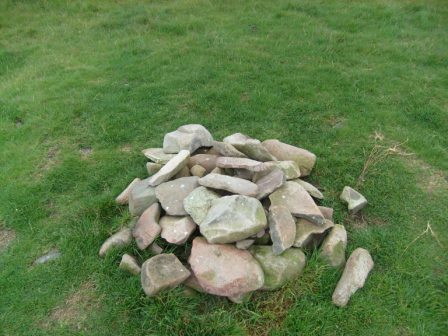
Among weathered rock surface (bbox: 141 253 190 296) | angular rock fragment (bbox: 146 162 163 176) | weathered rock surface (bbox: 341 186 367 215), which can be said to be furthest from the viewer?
angular rock fragment (bbox: 146 162 163 176)

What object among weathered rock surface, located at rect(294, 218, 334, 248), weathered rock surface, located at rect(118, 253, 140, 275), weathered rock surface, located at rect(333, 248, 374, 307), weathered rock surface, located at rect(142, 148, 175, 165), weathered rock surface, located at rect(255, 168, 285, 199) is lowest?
weathered rock surface, located at rect(333, 248, 374, 307)

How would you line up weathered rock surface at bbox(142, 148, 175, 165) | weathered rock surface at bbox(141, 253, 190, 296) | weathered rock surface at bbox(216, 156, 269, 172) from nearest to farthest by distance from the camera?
1. weathered rock surface at bbox(141, 253, 190, 296)
2. weathered rock surface at bbox(216, 156, 269, 172)
3. weathered rock surface at bbox(142, 148, 175, 165)

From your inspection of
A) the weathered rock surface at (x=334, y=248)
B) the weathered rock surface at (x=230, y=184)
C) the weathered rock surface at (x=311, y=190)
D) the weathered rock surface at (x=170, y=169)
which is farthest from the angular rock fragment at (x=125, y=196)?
the weathered rock surface at (x=334, y=248)

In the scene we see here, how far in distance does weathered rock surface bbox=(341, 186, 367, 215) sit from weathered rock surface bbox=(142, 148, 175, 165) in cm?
194

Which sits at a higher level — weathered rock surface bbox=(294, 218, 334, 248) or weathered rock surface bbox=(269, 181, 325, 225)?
weathered rock surface bbox=(269, 181, 325, 225)

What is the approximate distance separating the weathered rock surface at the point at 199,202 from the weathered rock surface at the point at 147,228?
332mm

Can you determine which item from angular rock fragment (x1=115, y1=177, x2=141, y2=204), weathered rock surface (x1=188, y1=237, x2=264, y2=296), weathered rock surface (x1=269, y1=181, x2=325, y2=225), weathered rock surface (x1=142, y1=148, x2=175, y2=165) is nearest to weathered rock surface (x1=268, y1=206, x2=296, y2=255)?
weathered rock surface (x1=269, y1=181, x2=325, y2=225)

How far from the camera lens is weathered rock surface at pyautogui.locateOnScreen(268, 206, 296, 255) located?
141 inches

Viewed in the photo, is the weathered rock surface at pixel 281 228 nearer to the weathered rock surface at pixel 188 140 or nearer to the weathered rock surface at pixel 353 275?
the weathered rock surface at pixel 353 275

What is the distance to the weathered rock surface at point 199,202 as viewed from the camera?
3750 millimetres

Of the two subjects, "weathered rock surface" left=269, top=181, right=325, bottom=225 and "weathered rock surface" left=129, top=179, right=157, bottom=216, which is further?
"weathered rock surface" left=129, top=179, right=157, bottom=216

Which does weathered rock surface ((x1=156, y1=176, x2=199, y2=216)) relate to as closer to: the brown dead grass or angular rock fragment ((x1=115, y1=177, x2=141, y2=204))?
angular rock fragment ((x1=115, y1=177, x2=141, y2=204))

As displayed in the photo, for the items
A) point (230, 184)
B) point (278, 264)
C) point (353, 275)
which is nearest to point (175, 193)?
point (230, 184)

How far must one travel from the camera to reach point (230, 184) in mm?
3863
